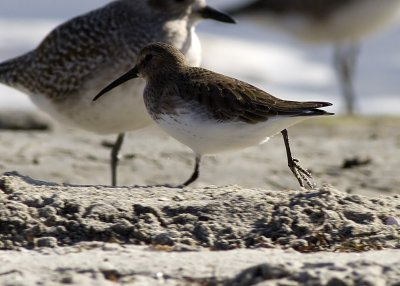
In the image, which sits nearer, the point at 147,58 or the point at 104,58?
the point at 147,58

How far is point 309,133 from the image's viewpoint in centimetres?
1038

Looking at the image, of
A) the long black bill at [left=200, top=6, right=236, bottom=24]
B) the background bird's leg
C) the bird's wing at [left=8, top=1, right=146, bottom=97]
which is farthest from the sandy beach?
the background bird's leg

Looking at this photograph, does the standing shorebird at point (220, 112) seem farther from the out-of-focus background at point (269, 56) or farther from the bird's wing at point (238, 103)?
the out-of-focus background at point (269, 56)

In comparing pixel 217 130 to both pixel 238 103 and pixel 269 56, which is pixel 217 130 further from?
pixel 269 56

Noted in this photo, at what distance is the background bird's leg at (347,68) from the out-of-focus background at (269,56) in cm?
28

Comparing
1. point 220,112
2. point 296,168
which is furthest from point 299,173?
point 220,112

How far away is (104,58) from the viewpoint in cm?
740

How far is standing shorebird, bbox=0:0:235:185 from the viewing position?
732 cm

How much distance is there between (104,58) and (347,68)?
9283 millimetres

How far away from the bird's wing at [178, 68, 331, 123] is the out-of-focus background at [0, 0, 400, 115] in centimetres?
983

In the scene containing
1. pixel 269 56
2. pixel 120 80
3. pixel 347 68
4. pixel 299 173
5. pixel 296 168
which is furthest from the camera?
pixel 269 56

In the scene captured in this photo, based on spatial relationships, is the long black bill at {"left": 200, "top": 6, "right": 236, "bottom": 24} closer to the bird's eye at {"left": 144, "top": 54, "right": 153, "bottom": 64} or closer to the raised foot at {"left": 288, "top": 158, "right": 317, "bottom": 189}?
the bird's eye at {"left": 144, "top": 54, "right": 153, "bottom": 64}

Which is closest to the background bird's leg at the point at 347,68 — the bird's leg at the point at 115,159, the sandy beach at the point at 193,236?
the bird's leg at the point at 115,159

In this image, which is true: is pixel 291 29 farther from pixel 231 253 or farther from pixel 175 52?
pixel 231 253
